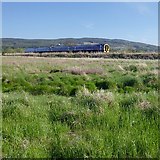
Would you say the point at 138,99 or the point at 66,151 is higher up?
the point at 138,99

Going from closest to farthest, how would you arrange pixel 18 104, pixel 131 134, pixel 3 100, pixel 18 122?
pixel 131 134
pixel 18 122
pixel 18 104
pixel 3 100

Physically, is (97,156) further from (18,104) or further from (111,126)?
(18,104)

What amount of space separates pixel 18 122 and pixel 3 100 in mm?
2319

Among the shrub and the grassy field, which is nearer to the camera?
the grassy field

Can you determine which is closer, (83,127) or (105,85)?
(83,127)

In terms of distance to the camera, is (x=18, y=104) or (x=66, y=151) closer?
(x=66, y=151)

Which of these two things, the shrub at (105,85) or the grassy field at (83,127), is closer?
the grassy field at (83,127)

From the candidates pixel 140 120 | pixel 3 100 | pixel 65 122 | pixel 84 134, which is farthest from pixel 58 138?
pixel 3 100

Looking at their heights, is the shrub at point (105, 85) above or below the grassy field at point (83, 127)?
above

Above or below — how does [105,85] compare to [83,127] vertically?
above

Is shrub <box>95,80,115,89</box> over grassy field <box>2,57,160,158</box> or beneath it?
over

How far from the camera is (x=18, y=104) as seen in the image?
30.2 feet

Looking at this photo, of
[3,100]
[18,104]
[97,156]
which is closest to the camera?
[97,156]

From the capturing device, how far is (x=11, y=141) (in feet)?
22.5
